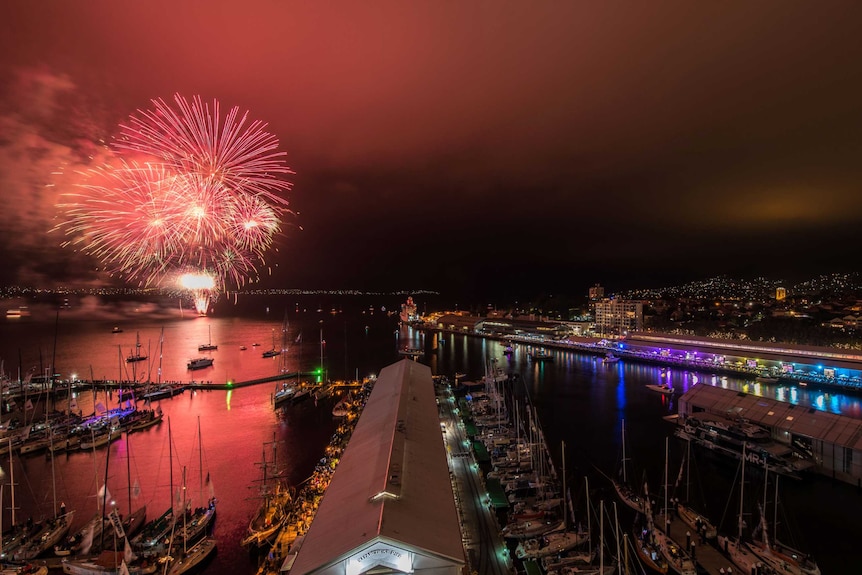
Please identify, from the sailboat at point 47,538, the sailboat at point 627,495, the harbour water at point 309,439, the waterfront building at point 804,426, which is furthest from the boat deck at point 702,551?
the sailboat at point 47,538

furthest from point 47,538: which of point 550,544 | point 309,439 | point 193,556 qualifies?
point 550,544

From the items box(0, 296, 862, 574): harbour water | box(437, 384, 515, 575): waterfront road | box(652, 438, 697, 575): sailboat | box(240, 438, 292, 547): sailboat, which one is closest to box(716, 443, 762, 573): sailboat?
box(652, 438, 697, 575): sailboat

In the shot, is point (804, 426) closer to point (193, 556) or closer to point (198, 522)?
point (193, 556)

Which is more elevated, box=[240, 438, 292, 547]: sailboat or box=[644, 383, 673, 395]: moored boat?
box=[644, 383, 673, 395]: moored boat

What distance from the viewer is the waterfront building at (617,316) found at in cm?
3566

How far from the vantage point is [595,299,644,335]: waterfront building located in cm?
3566

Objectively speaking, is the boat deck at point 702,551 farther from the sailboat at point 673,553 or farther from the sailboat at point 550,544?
the sailboat at point 550,544

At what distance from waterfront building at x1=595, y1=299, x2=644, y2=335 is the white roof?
29834 mm

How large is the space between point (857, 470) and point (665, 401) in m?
7.72

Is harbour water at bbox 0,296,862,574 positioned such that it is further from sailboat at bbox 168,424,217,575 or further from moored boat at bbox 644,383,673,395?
moored boat at bbox 644,383,673,395

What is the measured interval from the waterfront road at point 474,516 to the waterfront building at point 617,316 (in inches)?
1057

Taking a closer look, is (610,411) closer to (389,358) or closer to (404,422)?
(404,422)

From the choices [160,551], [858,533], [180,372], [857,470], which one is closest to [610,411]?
[857,470]

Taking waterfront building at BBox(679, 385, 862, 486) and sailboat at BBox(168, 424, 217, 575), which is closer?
sailboat at BBox(168, 424, 217, 575)
